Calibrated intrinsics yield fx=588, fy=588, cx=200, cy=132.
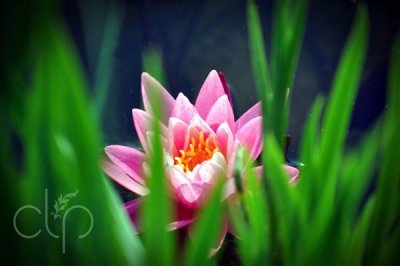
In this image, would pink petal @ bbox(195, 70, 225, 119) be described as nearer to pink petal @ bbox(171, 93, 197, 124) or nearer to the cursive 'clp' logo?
pink petal @ bbox(171, 93, 197, 124)

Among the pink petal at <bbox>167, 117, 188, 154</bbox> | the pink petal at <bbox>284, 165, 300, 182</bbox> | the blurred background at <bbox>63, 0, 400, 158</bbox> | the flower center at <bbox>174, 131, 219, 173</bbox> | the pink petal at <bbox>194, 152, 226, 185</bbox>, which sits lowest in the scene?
the pink petal at <bbox>284, 165, 300, 182</bbox>

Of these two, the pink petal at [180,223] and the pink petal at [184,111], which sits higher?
the pink petal at [184,111]

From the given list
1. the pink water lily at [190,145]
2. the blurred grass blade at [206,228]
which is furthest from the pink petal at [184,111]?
the blurred grass blade at [206,228]

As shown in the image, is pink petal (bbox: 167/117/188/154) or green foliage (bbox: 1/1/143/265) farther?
pink petal (bbox: 167/117/188/154)

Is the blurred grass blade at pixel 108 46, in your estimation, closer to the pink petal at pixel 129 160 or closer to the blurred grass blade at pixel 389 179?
the pink petal at pixel 129 160

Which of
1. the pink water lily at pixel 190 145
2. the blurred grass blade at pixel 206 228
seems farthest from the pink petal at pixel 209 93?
the blurred grass blade at pixel 206 228

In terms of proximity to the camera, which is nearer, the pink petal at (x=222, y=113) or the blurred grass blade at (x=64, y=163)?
the blurred grass blade at (x=64, y=163)

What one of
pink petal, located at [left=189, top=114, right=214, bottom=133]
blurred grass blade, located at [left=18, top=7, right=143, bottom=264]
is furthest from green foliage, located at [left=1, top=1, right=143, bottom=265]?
pink petal, located at [left=189, top=114, right=214, bottom=133]

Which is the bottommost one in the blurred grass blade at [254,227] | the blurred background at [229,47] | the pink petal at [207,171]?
the blurred grass blade at [254,227]
